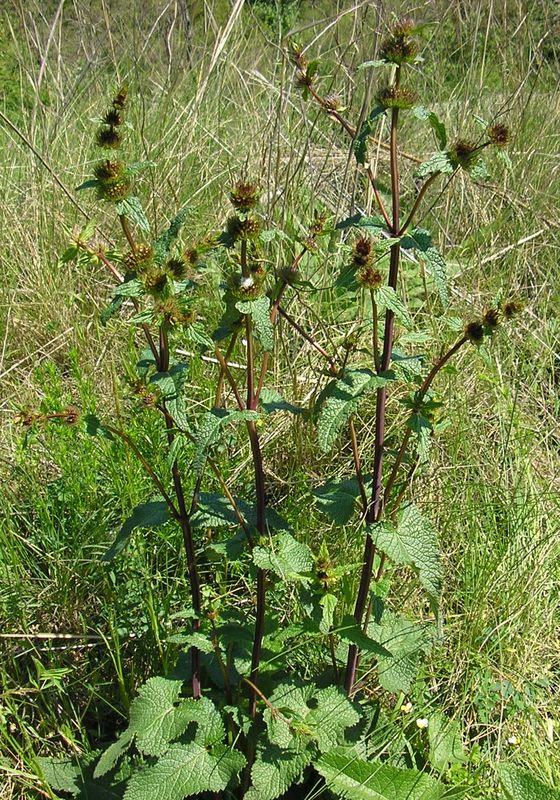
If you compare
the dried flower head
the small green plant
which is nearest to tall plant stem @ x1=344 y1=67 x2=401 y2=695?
the small green plant

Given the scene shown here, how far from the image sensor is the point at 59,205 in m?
2.87

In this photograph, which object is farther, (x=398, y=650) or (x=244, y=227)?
(x=398, y=650)

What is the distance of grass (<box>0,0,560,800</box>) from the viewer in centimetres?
171

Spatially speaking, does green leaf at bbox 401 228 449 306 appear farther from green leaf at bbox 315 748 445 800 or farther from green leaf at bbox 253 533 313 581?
green leaf at bbox 315 748 445 800

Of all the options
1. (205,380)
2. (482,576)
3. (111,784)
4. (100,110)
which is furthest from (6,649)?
(100,110)

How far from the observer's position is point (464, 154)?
118cm

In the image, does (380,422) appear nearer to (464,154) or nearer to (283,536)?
(283,536)

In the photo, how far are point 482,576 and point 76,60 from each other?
3209mm

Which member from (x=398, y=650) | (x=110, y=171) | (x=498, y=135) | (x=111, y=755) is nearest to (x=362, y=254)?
(x=498, y=135)

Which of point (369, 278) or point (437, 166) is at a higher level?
point (437, 166)

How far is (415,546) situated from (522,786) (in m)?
0.47

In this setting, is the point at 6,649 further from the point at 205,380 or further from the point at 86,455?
the point at 205,380

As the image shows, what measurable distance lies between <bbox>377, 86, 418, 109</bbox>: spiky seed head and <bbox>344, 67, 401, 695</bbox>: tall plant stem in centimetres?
1

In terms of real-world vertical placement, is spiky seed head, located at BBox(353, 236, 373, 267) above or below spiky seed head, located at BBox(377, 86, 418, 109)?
below
